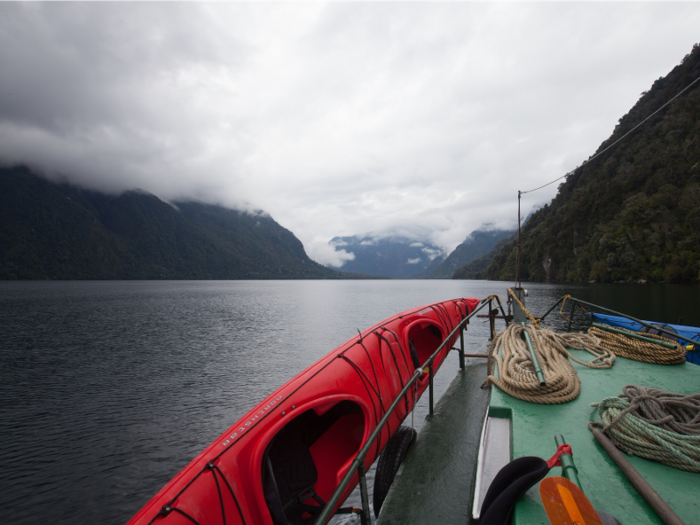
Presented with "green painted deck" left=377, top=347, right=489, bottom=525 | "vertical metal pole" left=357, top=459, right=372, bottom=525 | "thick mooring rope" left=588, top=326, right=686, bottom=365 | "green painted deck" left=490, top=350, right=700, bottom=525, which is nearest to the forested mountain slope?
"thick mooring rope" left=588, top=326, right=686, bottom=365

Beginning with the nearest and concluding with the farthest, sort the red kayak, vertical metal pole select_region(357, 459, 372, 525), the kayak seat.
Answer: vertical metal pole select_region(357, 459, 372, 525) → the red kayak → the kayak seat

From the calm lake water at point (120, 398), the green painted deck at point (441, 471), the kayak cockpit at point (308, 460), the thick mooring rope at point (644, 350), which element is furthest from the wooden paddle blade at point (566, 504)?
the calm lake water at point (120, 398)

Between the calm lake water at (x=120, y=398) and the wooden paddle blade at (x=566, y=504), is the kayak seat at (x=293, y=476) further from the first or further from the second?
the calm lake water at (x=120, y=398)

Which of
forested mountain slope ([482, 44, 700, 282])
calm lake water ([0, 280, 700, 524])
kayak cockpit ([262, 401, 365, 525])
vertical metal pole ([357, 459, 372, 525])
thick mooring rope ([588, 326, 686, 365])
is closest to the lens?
vertical metal pole ([357, 459, 372, 525])

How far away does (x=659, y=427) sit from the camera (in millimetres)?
2703

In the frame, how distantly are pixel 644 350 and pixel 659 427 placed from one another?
3271mm

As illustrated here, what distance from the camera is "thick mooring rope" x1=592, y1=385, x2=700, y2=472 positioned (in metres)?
2.51

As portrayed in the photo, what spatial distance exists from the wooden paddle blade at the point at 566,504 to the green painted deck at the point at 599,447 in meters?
0.23

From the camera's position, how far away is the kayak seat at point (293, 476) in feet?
12.4

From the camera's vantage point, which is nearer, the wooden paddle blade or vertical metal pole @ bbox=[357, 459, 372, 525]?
the wooden paddle blade

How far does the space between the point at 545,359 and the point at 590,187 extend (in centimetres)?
11162

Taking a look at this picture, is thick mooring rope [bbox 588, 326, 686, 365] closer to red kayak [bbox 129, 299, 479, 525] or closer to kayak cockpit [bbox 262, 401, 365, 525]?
red kayak [bbox 129, 299, 479, 525]

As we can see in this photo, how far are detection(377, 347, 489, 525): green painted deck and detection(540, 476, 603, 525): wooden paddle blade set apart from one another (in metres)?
1.11

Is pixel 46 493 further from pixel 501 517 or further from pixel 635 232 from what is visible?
pixel 635 232
